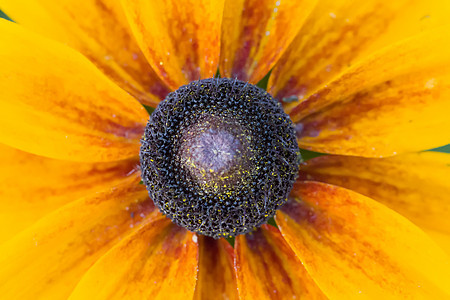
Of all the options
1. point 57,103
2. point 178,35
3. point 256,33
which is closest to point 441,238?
point 256,33

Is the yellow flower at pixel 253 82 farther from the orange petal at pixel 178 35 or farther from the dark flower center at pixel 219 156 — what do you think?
the dark flower center at pixel 219 156

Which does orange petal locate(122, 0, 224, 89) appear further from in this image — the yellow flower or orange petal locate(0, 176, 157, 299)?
orange petal locate(0, 176, 157, 299)

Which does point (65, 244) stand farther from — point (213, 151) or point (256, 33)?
point (256, 33)

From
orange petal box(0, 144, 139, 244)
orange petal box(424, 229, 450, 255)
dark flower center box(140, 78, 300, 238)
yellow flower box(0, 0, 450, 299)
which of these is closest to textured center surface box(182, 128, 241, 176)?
dark flower center box(140, 78, 300, 238)

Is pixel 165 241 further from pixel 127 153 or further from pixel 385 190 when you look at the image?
pixel 385 190

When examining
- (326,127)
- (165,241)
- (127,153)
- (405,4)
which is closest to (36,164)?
(127,153)

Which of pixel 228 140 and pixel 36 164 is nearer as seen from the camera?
pixel 228 140
